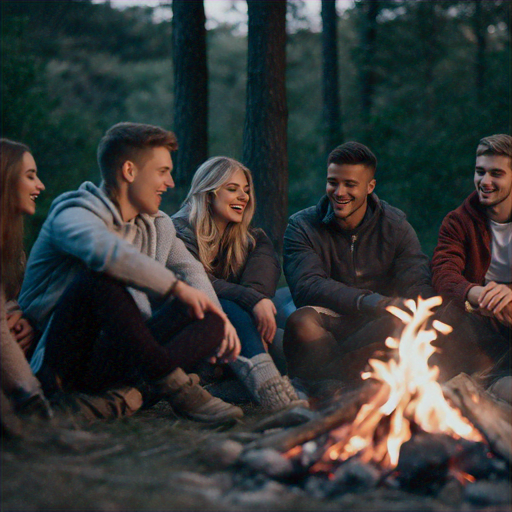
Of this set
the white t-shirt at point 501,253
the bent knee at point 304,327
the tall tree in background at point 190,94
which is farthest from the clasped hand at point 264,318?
the tall tree in background at point 190,94

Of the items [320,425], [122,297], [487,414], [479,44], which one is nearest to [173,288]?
[122,297]

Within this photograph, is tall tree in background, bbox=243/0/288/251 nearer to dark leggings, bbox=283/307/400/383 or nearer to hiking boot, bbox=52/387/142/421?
dark leggings, bbox=283/307/400/383

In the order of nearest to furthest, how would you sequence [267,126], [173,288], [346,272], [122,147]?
[173,288]
[122,147]
[346,272]
[267,126]

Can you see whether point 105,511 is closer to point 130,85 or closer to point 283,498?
point 283,498

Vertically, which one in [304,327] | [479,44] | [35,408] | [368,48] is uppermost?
[479,44]

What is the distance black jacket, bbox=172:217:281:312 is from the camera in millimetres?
4539

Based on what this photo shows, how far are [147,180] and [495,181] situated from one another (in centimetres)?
223

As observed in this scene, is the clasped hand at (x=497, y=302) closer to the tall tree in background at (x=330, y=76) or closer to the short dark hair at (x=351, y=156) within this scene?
the short dark hair at (x=351, y=156)

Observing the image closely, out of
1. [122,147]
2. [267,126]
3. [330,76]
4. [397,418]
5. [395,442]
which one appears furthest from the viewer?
[330,76]

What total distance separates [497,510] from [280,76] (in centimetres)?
522

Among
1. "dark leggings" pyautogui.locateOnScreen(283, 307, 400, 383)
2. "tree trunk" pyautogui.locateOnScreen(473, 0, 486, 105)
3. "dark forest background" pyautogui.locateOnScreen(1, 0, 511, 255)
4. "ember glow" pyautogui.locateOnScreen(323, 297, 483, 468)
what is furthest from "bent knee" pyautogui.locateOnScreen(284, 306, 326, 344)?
"tree trunk" pyautogui.locateOnScreen(473, 0, 486, 105)

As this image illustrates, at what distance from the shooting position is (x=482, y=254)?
15.7ft

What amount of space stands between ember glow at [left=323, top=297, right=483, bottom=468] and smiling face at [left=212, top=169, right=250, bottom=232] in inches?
64.1

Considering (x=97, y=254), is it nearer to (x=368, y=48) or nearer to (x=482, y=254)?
(x=482, y=254)
